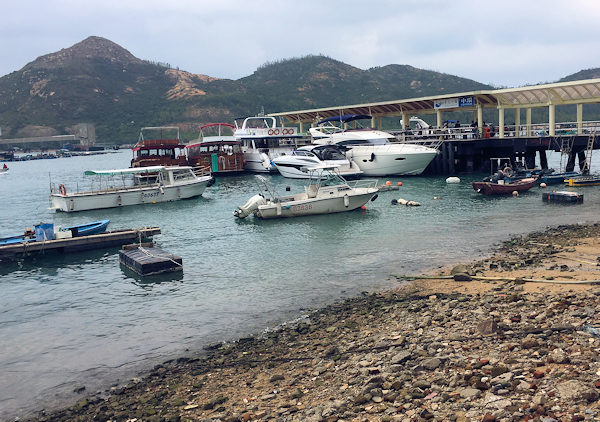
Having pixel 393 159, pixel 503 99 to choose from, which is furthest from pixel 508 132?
pixel 393 159

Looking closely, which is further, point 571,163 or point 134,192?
point 571,163

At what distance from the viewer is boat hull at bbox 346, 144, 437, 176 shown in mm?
52125

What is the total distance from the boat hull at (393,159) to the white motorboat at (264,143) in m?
14.7

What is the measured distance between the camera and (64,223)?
37.2 metres

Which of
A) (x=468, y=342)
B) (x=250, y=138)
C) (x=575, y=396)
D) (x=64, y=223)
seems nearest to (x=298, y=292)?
(x=468, y=342)

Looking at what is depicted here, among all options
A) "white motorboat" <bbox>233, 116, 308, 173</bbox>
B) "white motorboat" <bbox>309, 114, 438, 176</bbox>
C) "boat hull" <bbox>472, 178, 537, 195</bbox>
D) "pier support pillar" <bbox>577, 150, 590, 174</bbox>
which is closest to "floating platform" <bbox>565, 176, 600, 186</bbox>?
"boat hull" <bbox>472, 178, 537, 195</bbox>

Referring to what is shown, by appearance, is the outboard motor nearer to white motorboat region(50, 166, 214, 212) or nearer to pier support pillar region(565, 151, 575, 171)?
white motorboat region(50, 166, 214, 212)

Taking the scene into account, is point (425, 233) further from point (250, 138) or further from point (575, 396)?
point (250, 138)

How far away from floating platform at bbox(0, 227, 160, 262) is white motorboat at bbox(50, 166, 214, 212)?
48.5 ft

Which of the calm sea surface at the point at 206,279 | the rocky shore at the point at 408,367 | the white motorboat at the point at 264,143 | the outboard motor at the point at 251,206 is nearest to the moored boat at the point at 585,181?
the calm sea surface at the point at 206,279

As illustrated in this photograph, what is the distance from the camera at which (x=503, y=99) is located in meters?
53.7

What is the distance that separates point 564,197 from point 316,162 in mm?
24474

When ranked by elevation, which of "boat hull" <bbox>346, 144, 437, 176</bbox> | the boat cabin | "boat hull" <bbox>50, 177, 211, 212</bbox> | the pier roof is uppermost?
the pier roof

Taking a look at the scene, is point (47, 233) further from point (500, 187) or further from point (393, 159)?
point (393, 159)
